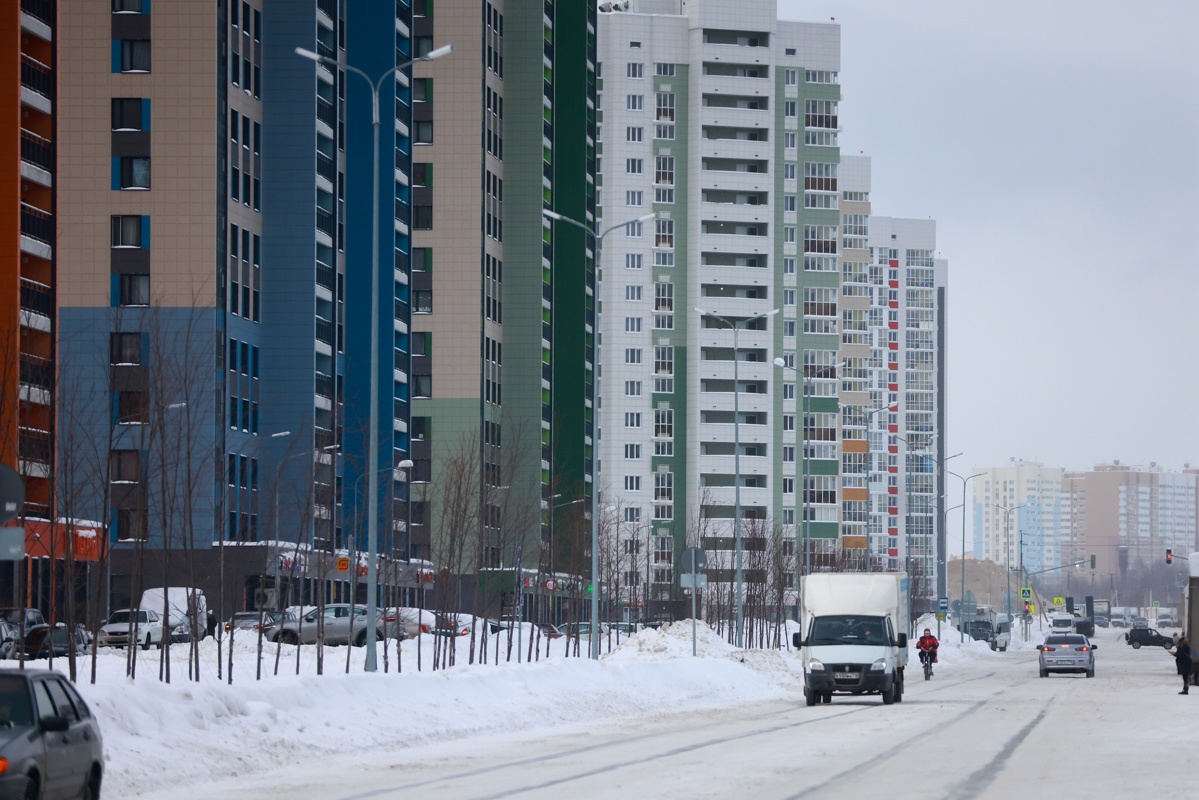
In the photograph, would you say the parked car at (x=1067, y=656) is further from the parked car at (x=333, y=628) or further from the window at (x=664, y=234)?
the window at (x=664, y=234)

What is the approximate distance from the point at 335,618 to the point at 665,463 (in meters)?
92.8

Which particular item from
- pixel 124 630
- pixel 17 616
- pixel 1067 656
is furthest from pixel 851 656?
pixel 124 630

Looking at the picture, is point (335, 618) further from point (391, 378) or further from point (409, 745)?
point (409, 745)

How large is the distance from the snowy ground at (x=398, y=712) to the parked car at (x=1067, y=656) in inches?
457

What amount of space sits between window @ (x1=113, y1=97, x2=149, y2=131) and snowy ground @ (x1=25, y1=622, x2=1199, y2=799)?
34.0 meters

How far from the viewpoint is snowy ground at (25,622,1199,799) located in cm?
2098

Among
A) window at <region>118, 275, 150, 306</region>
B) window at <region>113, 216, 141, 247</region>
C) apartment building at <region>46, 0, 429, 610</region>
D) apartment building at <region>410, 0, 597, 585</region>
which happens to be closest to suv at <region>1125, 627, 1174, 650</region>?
apartment building at <region>410, 0, 597, 585</region>

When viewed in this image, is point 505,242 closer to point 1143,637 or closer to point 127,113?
point 127,113

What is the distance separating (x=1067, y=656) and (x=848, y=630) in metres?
25.6

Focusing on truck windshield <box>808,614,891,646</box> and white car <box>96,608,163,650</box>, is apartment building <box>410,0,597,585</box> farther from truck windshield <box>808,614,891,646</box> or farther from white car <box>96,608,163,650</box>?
truck windshield <box>808,614,891,646</box>

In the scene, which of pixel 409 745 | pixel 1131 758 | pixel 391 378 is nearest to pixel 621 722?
pixel 409 745

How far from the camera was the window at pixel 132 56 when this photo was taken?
79375 millimetres

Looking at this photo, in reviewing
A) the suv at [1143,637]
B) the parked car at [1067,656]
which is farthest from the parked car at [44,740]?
the suv at [1143,637]

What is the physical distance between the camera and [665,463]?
156500 millimetres
